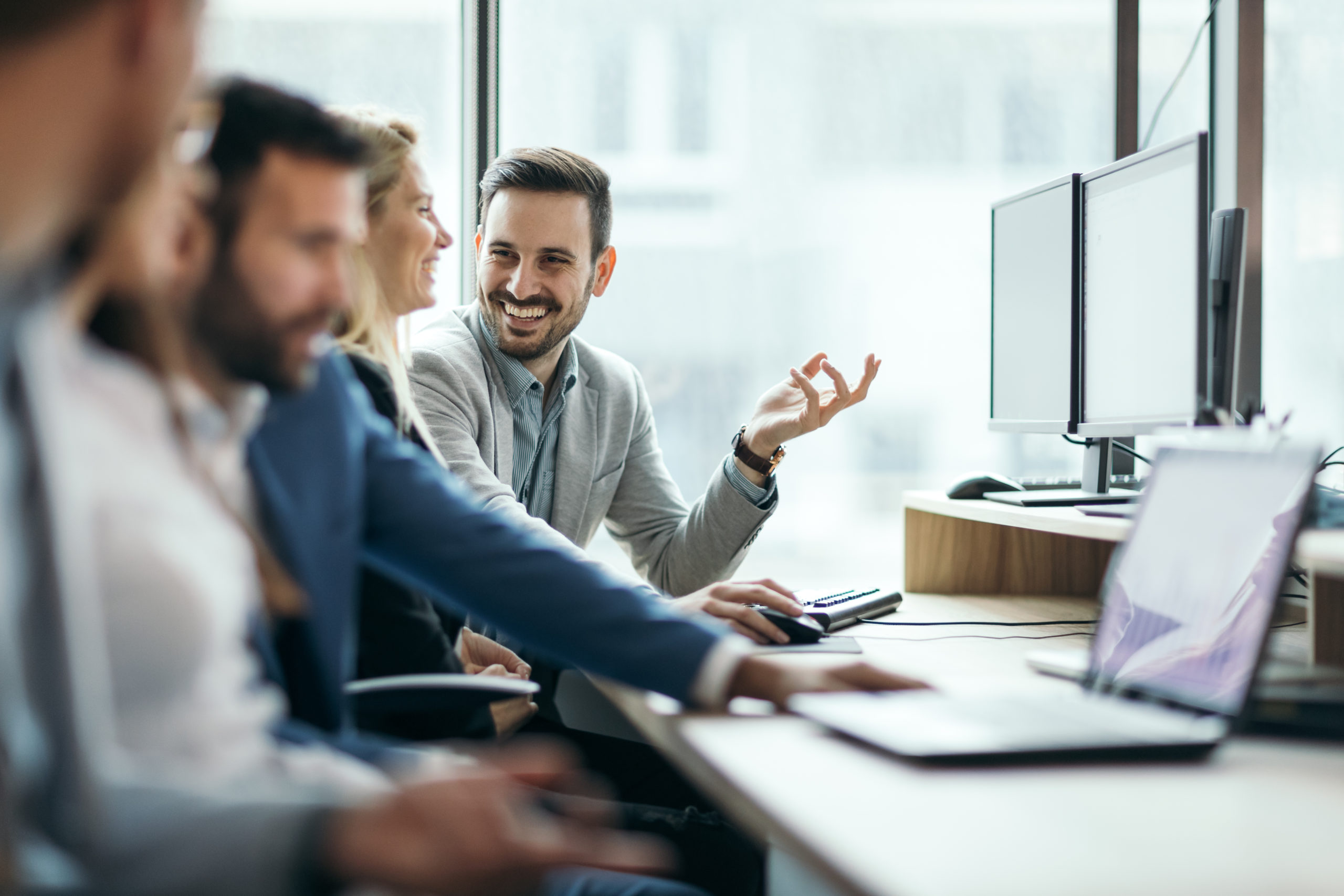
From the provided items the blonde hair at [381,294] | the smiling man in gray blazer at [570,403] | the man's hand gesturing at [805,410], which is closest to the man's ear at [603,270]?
the smiling man in gray blazer at [570,403]

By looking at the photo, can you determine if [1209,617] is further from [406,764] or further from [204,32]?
[204,32]

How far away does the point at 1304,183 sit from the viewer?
7.50ft

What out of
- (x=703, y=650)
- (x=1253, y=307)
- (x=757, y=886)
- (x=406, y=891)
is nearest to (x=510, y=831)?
(x=406, y=891)

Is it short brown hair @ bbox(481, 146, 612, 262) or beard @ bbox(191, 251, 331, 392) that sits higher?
short brown hair @ bbox(481, 146, 612, 262)

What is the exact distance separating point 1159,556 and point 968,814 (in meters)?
0.45

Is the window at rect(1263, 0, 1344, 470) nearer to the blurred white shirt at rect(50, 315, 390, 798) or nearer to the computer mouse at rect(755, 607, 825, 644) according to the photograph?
the computer mouse at rect(755, 607, 825, 644)

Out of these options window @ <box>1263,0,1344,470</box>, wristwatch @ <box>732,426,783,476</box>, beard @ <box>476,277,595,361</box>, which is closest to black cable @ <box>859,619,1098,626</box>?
wristwatch @ <box>732,426,783,476</box>

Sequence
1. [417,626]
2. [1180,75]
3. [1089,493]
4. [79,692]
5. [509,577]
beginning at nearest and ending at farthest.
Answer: [79,692] → [509,577] → [417,626] → [1089,493] → [1180,75]

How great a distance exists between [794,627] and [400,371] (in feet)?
1.83

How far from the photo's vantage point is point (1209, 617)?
87 cm

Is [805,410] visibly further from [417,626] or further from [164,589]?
[164,589]

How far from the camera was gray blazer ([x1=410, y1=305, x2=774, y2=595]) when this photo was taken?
1.74 metres

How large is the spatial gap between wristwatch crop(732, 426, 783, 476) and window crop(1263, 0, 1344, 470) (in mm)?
1241

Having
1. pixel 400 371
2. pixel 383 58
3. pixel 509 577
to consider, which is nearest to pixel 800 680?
pixel 509 577
